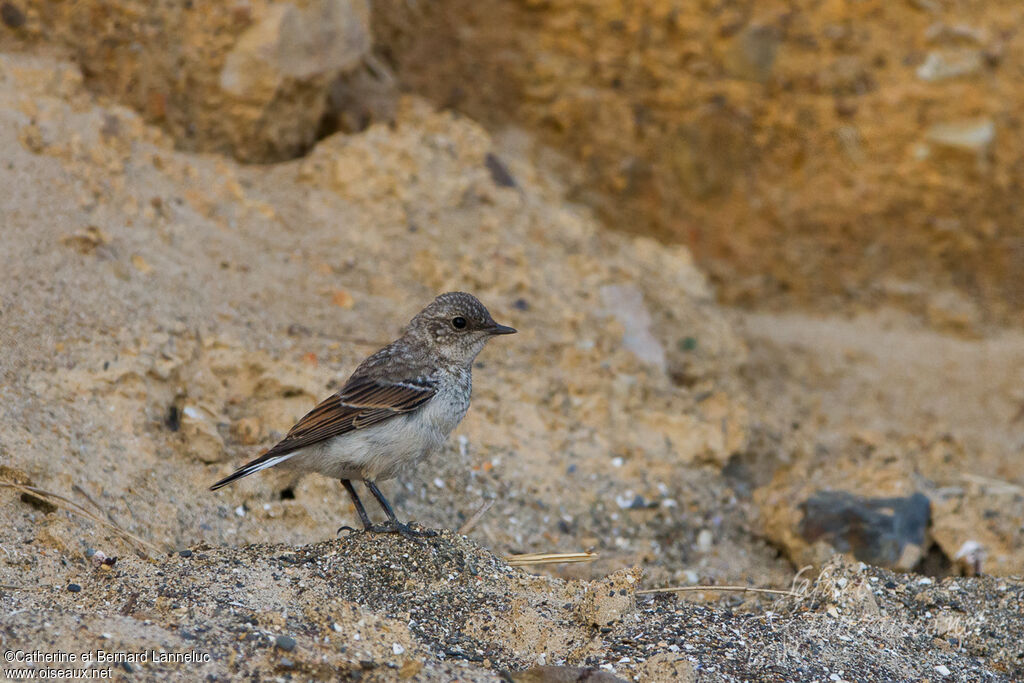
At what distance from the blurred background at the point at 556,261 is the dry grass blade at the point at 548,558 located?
0.42m

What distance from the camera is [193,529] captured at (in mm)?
5391

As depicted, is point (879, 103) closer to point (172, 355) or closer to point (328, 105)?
point (328, 105)

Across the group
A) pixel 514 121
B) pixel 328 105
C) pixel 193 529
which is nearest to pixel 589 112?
pixel 514 121

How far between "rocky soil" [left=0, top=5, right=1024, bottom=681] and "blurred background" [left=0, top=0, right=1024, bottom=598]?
1.1 inches

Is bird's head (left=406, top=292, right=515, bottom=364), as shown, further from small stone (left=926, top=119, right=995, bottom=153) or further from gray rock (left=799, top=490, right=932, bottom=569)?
small stone (left=926, top=119, right=995, bottom=153)

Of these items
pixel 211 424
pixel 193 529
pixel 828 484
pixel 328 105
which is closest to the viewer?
pixel 193 529

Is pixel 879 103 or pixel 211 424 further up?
pixel 879 103

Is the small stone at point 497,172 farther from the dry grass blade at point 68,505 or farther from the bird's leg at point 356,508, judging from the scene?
the dry grass blade at point 68,505

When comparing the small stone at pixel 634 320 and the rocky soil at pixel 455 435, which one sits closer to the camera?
the rocky soil at pixel 455 435

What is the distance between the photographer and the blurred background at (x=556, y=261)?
6051 millimetres

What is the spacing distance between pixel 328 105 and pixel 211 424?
3.12 metres

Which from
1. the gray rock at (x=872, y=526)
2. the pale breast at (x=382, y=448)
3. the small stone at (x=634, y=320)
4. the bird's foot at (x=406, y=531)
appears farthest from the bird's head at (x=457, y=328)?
the gray rock at (x=872, y=526)

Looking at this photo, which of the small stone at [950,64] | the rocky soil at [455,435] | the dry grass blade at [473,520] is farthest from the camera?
the small stone at [950,64]

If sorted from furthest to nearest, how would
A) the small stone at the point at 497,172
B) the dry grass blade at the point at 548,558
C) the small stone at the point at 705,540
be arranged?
the small stone at the point at 497,172
the small stone at the point at 705,540
the dry grass blade at the point at 548,558
